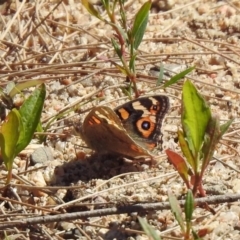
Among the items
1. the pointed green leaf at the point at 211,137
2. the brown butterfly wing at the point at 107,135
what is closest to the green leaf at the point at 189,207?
the pointed green leaf at the point at 211,137

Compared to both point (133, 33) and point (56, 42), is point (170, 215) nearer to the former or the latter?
point (133, 33)

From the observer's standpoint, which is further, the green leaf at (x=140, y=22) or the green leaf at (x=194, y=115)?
the green leaf at (x=140, y=22)

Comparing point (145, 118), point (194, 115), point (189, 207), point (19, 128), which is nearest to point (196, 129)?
point (194, 115)

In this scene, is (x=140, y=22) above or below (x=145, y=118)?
above

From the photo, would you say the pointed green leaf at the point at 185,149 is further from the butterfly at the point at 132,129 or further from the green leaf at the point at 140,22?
the green leaf at the point at 140,22

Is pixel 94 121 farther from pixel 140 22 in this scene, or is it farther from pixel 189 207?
pixel 189 207

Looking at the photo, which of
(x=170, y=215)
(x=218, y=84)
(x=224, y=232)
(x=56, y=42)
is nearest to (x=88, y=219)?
(x=170, y=215)
